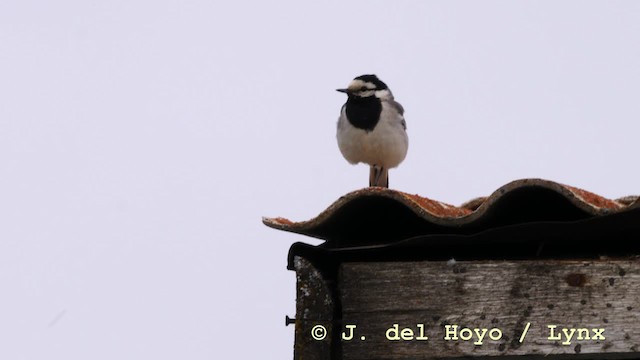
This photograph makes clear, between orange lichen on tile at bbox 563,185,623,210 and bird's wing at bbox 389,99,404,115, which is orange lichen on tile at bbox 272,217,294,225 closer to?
orange lichen on tile at bbox 563,185,623,210

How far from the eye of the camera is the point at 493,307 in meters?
4.57

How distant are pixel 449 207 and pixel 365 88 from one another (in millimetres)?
4103

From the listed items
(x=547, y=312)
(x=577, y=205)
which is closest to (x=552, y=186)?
(x=577, y=205)

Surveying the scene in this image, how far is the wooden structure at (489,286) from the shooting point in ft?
14.8

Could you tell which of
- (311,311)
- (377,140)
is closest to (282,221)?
(311,311)

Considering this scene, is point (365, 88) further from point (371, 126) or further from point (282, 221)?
point (282, 221)

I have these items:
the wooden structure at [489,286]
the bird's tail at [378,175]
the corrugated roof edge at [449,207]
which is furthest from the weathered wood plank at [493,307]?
the bird's tail at [378,175]

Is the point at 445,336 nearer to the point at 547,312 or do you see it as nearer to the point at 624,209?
the point at 547,312

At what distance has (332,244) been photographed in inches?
209

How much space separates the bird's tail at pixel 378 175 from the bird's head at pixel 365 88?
24.0 inches

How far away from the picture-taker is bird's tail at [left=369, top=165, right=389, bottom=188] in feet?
31.4

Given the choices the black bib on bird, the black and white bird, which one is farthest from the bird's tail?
the black bib on bird

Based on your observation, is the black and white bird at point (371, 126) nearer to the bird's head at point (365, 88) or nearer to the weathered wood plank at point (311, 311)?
the bird's head at point (365, 88)

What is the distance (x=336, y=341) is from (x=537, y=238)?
2.99 feet
